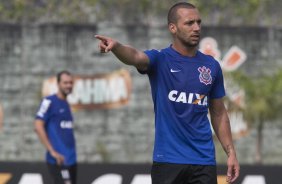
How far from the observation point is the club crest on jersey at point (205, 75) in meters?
6.29

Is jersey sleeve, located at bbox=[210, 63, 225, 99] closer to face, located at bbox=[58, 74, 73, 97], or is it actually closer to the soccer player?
the soccer player

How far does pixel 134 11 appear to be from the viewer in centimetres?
2038

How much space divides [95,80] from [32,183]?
7828mm

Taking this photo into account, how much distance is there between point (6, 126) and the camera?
64.2 ft

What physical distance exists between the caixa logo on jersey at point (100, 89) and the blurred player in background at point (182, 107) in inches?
520

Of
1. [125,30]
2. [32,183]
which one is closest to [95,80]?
[125,30]

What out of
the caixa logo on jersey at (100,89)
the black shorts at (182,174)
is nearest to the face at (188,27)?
the black shorts at (182,174)

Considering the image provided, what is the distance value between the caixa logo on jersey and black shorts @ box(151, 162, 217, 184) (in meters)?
13.3

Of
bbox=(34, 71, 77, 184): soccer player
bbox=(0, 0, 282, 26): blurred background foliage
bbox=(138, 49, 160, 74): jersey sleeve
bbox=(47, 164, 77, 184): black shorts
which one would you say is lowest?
bbox=(47, 164, 77, 184): black shorts

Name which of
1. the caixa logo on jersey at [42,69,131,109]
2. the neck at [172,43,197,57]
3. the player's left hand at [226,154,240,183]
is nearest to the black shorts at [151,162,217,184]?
the player's left hand at [226,154,240,183]

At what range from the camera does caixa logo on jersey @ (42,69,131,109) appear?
19531 mm

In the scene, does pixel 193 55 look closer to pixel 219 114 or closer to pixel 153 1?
pixel 219 114

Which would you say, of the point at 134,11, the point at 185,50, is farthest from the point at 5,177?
the point at 134,11

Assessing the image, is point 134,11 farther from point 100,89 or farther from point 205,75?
point 205,75
